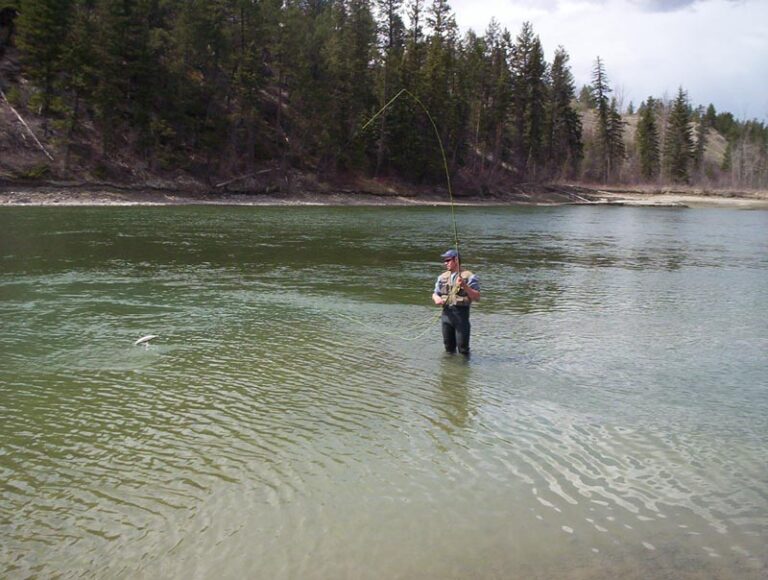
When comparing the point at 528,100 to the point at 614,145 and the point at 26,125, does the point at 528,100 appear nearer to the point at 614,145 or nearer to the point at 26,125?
the point at 614,145

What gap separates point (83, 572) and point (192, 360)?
566 centimetres

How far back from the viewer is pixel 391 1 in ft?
273

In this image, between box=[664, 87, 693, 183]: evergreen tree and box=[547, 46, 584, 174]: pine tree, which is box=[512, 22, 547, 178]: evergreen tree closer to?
box=[547, 46, 584, 174]: pine tree

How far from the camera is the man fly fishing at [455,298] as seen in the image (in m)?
10.1

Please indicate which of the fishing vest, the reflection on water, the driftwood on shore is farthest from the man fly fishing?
the driftwood on shore

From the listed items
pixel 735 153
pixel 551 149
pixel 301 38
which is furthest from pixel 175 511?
pixel 735 153

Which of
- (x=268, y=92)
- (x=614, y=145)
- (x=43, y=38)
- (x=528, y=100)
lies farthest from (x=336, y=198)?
(x=614, y=145)

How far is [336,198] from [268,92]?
20922mm

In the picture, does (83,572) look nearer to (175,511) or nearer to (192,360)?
(175,511)

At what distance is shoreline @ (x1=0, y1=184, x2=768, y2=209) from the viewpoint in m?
44.8

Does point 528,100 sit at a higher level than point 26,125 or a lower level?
higher

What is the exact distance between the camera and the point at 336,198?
200 feet

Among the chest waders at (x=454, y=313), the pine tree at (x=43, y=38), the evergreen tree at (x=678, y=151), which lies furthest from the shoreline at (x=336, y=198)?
the chest waders at (x=454, y=313)

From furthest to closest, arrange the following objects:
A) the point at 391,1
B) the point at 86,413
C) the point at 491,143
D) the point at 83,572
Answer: the point at 491,143 < the point at 391,1 < the point at 86,413 < the point at 83,572
